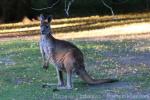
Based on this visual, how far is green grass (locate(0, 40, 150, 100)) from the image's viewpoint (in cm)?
926

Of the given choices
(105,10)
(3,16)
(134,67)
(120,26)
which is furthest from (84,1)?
(134,67)

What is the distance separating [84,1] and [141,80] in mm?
26771

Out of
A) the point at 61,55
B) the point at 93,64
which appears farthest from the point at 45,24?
the point at 93,64

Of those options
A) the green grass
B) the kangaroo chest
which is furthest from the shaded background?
the kangaroo chest

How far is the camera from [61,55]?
9.40m

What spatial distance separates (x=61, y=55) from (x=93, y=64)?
11.0 ft

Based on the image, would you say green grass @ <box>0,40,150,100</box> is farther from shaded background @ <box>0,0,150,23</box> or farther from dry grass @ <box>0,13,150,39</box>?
shaded background @ <box>0,0,150,23</box>

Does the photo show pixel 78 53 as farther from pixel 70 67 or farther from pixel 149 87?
pixel 149 87

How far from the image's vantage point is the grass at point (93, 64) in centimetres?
930

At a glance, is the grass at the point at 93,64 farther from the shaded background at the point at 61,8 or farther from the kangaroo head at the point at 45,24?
the shaded background at the point at 61,8

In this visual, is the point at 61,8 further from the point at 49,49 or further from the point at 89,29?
the point at 49,49

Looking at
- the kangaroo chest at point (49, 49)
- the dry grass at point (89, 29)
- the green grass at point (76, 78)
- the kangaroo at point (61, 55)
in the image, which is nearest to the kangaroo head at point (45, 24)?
the kangaroo at point (61, 55)

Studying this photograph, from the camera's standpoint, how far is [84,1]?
1449 inches

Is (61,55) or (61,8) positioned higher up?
(61,55)
